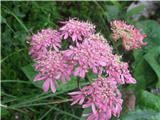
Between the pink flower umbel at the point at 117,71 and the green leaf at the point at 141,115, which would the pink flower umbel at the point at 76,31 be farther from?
the green leaf at the point at 141,115

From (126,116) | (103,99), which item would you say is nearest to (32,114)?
(126,116)

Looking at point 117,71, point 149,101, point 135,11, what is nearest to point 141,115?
point 149,101

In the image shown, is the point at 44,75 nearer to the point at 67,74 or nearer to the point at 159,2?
the point at 67,74

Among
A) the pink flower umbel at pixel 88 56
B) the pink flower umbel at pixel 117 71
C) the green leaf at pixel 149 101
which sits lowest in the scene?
the green leaf at pixel 149 101

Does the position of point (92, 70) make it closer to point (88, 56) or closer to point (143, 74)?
point (88, 56)

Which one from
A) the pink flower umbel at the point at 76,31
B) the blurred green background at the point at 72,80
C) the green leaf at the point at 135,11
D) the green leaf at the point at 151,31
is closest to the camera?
the pink flower umbel at the point at 76,31

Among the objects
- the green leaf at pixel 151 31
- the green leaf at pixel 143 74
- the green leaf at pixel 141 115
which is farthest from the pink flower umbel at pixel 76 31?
the green leaf at pixel 151 31

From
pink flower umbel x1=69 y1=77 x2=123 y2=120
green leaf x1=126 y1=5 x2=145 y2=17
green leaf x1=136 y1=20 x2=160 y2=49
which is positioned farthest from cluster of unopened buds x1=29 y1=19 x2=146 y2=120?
green leaf x1=126 y1=5 x2=145 y2=17
